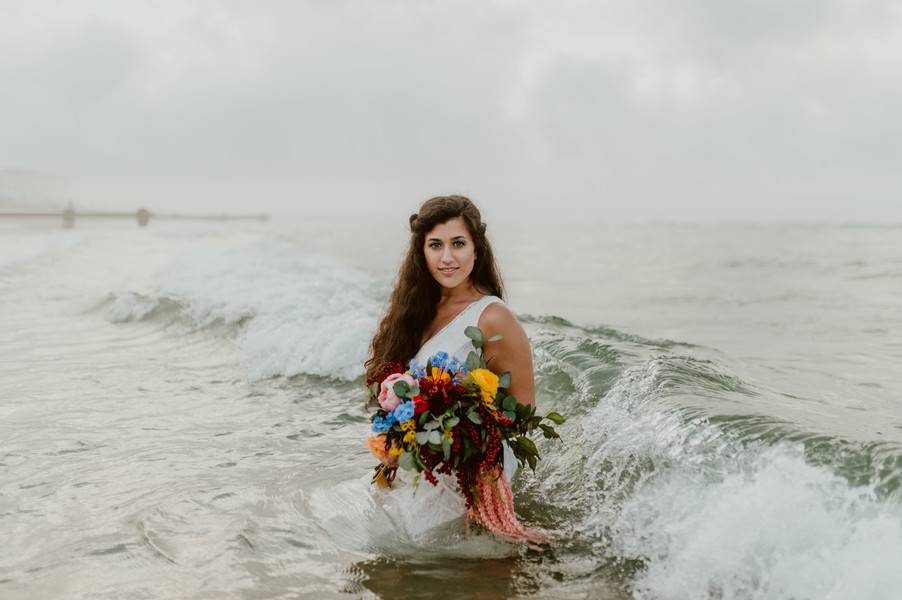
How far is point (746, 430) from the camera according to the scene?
15.1ft

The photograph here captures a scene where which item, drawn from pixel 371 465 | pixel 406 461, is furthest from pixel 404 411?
pixel 371 465

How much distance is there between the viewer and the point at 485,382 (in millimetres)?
3781

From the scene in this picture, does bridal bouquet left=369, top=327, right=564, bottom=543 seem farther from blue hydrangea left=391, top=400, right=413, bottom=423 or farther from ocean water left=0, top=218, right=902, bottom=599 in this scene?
ocean water left=0, top=218, right=902, bottom=599

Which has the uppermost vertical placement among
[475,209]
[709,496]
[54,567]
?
[475,209]

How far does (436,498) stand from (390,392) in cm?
72

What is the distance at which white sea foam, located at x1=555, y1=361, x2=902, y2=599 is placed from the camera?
327 centimetres

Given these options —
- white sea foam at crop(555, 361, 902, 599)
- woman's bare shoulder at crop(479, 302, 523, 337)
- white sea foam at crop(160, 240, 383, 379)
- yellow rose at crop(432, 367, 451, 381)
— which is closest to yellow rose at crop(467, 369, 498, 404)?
yellow rose at crop(432, 367, 451, 381)

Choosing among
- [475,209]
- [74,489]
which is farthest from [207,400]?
[475,209]

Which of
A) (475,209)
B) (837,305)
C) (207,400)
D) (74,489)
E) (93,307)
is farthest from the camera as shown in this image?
(837,305)

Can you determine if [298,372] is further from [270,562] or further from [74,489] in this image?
[270,562]

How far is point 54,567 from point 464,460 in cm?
208

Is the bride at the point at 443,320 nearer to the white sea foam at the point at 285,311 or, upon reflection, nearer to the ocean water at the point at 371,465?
the ocean water at the point at 371,465

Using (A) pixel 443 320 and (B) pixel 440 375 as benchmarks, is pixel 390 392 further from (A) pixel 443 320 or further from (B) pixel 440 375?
(A) pixel 443 320

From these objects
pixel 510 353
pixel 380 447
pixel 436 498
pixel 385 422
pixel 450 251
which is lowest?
pixel 436 498
